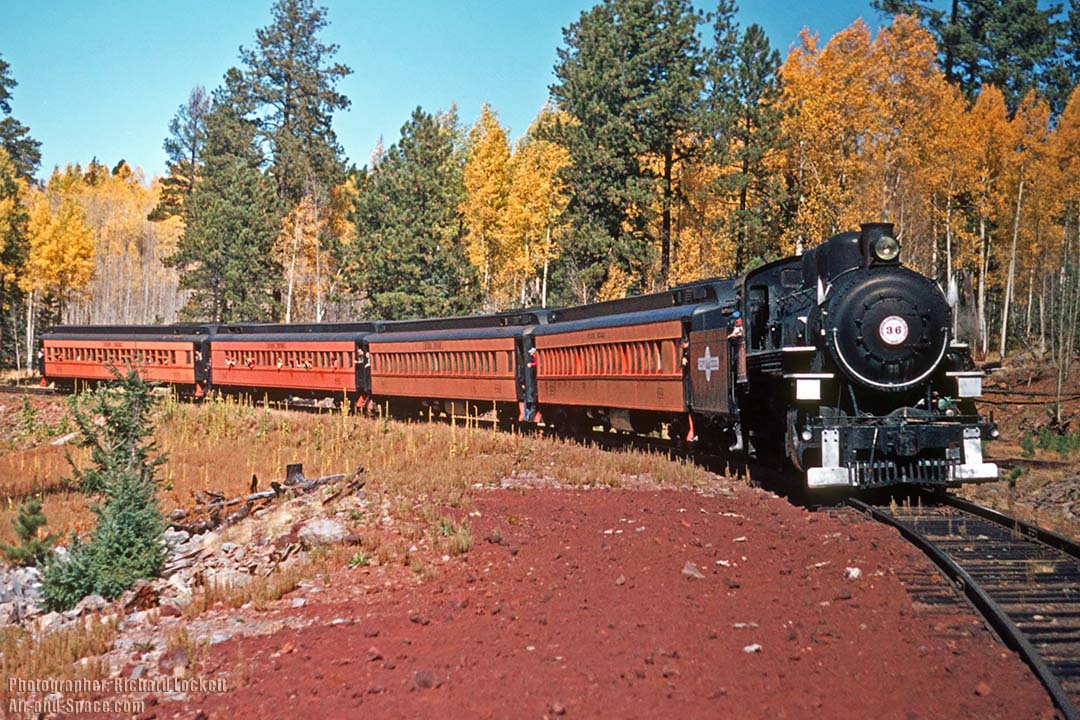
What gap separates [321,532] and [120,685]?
4.37 m

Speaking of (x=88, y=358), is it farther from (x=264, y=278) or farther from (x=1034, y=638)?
(x=1034, y=638)

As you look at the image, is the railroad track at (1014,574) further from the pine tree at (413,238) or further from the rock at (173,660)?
the pine tree at (413,238)

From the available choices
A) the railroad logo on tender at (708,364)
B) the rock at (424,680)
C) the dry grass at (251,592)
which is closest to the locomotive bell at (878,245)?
the railroad logo on tender at (708,364)

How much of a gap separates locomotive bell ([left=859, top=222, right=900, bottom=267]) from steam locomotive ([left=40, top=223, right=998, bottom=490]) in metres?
0.02

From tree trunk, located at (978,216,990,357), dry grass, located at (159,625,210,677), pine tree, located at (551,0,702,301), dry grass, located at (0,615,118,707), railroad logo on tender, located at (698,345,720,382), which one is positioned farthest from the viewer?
tree trunk, located at (978,216,990,357)

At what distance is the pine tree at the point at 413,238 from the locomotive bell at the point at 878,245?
93.4ft

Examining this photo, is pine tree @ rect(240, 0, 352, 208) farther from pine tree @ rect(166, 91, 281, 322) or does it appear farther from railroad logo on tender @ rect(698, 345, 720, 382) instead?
railroad logo on tender @ rect(698, 345, 720, 382)

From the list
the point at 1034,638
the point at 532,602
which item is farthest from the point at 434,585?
the point at 1034,638

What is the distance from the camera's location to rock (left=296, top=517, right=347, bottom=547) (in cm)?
1133

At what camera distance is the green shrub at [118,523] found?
1056cm

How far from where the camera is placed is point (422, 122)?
133 ft

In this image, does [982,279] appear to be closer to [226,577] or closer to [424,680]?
[226,577]

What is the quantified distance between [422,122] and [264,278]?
12965 millimetres

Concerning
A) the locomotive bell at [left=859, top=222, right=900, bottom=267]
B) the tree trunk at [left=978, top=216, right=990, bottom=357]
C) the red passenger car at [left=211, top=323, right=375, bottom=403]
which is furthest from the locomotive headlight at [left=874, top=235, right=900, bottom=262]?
the tree trunk at [left=978, top=216, right=990, bottom=357]
